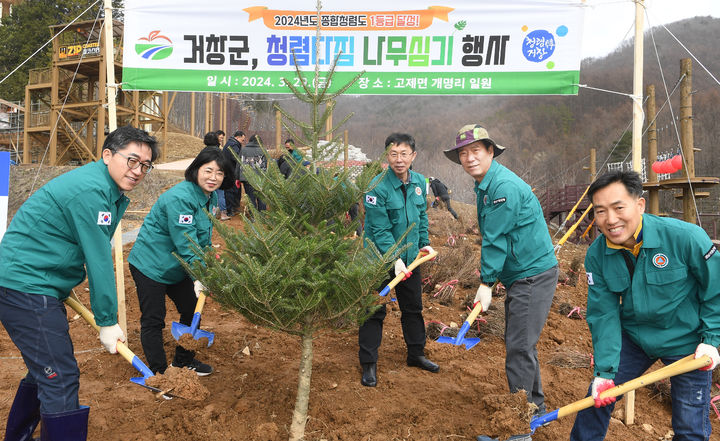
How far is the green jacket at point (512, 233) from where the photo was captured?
2709mm

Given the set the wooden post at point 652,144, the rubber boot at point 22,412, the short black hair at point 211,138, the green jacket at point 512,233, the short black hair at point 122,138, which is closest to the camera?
the short black hair at point 122,138

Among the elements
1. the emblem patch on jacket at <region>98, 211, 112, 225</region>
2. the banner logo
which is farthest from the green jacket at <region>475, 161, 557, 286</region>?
the banner logo

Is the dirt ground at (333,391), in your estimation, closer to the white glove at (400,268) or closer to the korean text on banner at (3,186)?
the white glove at (400,268)

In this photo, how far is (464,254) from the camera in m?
7.06

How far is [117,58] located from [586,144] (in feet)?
136

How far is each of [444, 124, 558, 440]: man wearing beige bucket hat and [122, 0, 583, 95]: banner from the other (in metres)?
1.64

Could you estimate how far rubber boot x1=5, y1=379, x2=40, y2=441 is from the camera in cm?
242

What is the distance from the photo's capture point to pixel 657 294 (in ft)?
7.30

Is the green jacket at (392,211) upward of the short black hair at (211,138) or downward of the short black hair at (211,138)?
downward

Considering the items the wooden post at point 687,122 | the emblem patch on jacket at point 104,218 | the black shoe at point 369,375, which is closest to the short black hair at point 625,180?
the black shoe at point 369,375

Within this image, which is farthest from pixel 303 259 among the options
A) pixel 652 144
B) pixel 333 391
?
pixel 652 144

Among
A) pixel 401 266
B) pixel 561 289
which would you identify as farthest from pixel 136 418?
pixel 561 289

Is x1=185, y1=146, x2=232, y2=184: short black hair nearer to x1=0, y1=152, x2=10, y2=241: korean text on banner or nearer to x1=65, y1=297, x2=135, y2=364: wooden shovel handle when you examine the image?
x1=65, y1=297, x2=135, y2=364: wooden shovel handle

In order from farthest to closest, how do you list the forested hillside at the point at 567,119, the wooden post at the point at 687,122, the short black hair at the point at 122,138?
the forested hillside at the point at 567,119 → the wooden post at the point at 687,122 → the short black hair at the point at 122,138
